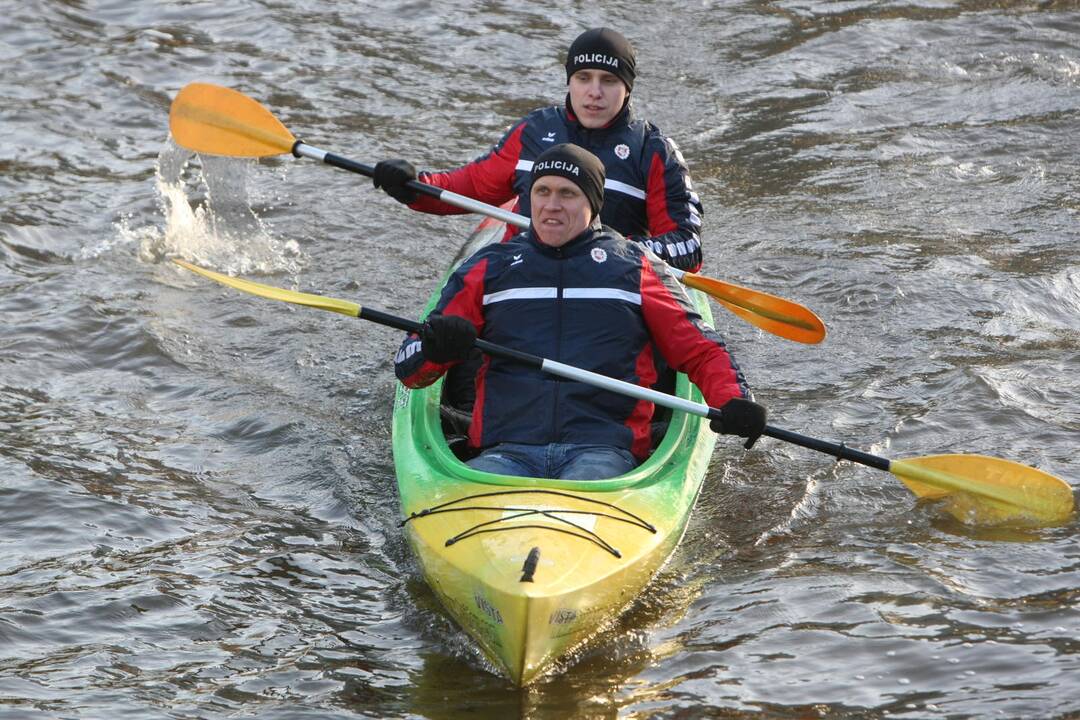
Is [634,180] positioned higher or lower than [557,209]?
lower

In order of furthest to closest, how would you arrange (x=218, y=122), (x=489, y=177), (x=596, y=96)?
(x=218, y=122) < (x=489, y=177) < (x=596, y=96)

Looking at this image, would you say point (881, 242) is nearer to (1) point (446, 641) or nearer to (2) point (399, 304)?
(2) point (399, 304)

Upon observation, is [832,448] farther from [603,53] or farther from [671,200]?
[603,53]

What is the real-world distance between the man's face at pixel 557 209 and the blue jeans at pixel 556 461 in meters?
0.73

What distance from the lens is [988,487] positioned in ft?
17.3

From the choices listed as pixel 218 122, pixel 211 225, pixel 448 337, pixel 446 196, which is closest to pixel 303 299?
pixel 448 337

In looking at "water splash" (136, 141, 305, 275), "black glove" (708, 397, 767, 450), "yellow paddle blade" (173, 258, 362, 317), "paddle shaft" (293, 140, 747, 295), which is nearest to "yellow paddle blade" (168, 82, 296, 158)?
"paddle shaft" (293, 140, 747, 295)

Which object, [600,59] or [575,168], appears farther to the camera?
[600,59]

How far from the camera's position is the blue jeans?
4863mm

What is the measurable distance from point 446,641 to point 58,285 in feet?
13.7

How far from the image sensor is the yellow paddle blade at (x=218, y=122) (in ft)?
22.7

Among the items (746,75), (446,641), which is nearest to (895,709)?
(446,641)

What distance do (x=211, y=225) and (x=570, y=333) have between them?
431 cm

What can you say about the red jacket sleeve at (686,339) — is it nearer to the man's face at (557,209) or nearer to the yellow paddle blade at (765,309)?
the man's face at (557,209)
